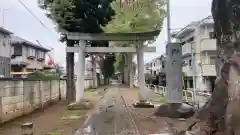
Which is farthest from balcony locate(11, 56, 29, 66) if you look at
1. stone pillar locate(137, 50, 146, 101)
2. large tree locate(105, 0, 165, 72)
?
stone pillar locate(137, 50, 146, 101)

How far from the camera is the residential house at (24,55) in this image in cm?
3494

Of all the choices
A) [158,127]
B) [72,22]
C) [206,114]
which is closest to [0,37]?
[72,22]

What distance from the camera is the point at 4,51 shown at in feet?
97.8

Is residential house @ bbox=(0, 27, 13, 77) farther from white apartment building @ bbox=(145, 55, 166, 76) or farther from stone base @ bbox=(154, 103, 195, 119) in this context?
white apartment building @ bbox=(145, 55, 166, 76)

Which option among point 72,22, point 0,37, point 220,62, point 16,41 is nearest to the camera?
point 220,62

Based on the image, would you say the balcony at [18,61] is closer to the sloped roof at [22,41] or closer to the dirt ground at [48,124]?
the sloped roof at [22,41]

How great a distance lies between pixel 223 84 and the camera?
21.1 ft

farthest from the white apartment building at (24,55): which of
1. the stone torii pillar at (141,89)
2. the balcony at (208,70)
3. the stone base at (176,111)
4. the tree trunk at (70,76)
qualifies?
the stone base at (176,111)

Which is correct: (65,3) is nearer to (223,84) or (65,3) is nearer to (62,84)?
(62,84)

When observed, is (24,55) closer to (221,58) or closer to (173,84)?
(173,84)

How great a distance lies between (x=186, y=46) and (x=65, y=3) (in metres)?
22.4

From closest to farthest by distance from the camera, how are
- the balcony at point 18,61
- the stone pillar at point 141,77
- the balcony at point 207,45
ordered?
the stone pillar at point 141,77 < the balcony at point 207,45 < the balcony at point 18,61

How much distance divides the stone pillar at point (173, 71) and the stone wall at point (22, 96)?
6700 mm

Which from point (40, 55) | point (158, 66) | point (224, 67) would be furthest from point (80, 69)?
point (158, 66)
